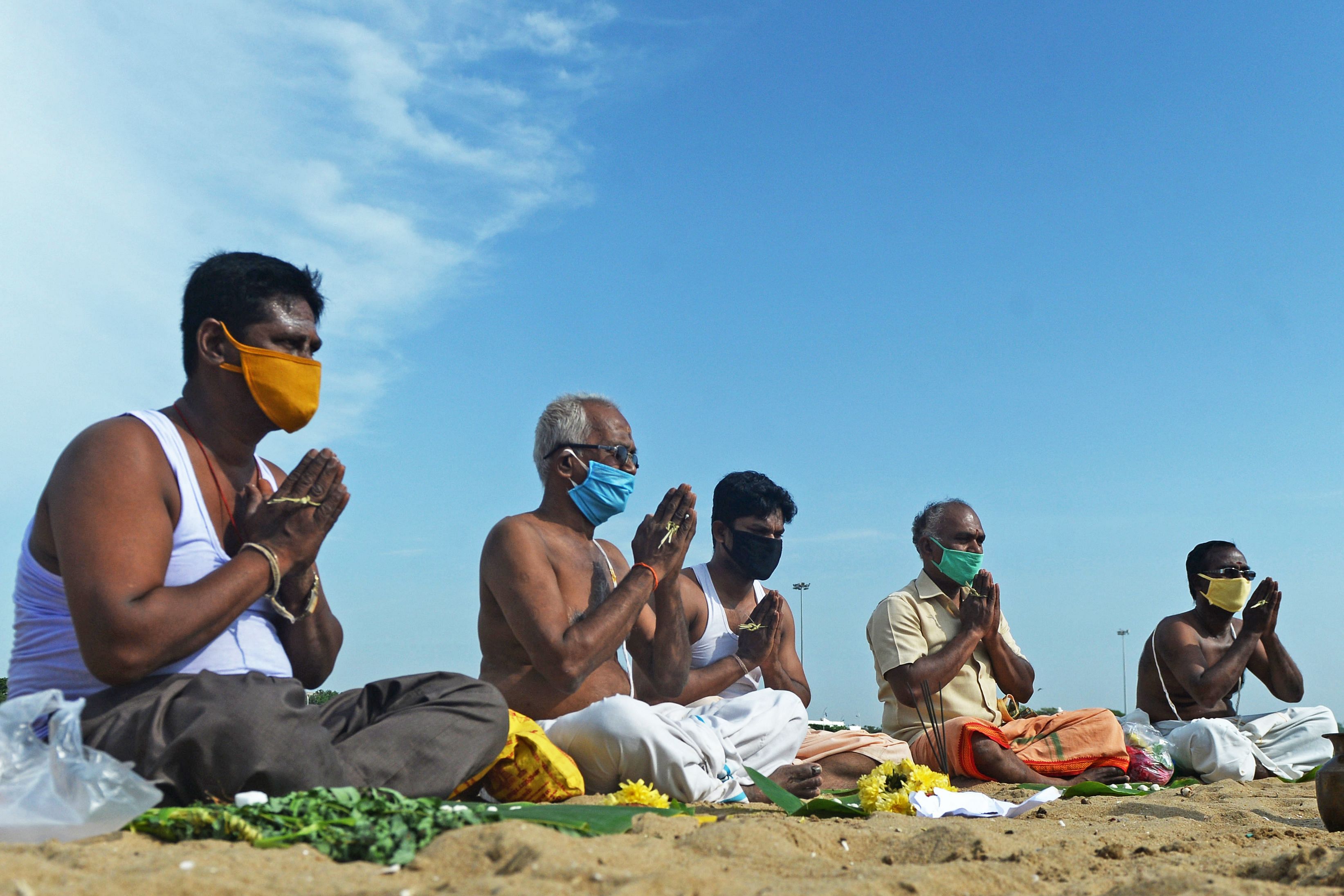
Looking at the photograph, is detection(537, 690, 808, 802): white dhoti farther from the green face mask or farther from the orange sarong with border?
the green face mask

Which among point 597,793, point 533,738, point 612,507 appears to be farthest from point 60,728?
point 612,507

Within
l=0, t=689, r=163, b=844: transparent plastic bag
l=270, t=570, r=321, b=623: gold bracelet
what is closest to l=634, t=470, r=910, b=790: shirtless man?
l=270, t=570, r=321, b=623: gold bracelet

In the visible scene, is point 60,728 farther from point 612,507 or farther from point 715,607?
point 715,607

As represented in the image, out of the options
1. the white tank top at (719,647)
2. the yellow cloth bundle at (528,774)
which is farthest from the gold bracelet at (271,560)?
the white tank top at (719,647)

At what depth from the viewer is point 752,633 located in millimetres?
A: 7531

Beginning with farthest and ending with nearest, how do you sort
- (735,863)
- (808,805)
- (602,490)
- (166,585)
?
(602,490), (808,805), (166,585), (735,863)

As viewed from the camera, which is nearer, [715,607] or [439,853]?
[439,853]

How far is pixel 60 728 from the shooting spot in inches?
124

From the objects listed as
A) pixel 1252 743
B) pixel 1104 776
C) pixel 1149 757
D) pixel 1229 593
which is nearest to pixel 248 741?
pixel 1104 776

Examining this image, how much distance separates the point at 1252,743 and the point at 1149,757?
50.8 inches

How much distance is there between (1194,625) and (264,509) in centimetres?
849

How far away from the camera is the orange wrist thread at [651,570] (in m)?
5.76

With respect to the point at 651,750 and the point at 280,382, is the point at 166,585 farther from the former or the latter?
the point at 651,750

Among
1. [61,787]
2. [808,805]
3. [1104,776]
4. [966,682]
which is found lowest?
[1104,776]
